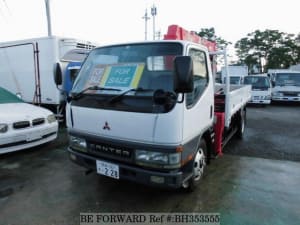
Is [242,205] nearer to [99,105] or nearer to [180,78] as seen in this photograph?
[180,78]

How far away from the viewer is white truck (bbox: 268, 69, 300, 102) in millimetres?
12406

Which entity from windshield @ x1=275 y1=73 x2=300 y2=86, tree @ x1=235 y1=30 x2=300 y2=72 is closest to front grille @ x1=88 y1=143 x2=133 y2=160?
windshield @ x1=275 y1=73 x2=300 y2=86

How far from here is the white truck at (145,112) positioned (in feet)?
7.55

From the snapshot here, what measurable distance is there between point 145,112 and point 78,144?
1.15 m

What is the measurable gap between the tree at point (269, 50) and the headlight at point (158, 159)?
38.6 metres

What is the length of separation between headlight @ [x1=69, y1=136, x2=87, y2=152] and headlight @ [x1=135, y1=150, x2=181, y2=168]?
812mm

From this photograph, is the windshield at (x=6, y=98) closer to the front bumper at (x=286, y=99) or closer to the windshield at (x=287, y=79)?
the front bumper at (x=286, y=99)

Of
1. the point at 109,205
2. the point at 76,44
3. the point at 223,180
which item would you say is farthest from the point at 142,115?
the point at 76,44

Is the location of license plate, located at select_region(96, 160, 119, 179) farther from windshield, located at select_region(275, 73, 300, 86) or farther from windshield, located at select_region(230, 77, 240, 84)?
windshield, located at select_region(230, 77, 240, 84)

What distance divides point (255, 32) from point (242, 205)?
41.1 metres

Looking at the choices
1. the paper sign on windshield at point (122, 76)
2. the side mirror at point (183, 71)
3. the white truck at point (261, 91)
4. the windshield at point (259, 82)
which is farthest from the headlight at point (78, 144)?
the windshield at point (259, 82)

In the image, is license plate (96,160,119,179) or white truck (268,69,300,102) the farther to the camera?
white truck (268,69,300,102)

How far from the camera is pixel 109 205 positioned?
2844 mm

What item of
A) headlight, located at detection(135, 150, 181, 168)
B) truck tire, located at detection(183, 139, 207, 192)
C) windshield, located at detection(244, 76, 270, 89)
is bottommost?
truck tire, located at detection(183, 139, 207, 192)
